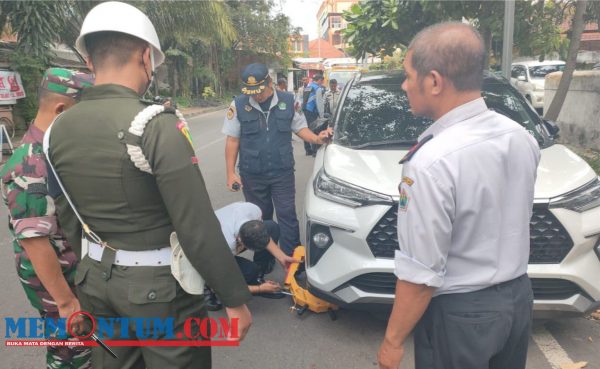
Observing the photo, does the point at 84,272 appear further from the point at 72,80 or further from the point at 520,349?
the point at 520,349

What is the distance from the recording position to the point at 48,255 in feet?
6.28

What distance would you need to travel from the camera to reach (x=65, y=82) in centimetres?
204

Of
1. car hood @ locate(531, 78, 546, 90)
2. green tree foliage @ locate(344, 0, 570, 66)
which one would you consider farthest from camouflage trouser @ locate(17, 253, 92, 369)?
car hood @ locate(531, 78, 546, 90)

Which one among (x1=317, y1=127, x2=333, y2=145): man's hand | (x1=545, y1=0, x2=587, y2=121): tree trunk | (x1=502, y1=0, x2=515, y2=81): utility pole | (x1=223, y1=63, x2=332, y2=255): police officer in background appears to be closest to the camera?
(x1=317, y1=127, x2=333, y2=145): man's hand

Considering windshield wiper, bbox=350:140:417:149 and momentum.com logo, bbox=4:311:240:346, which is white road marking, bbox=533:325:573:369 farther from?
momentum.com logo, bbox=4:311:240:346

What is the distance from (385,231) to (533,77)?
14.8 m

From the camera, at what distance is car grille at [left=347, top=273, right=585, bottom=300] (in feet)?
9.04

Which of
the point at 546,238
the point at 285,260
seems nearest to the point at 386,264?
the point at 546,238

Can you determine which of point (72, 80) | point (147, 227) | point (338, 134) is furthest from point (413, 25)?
point (147, 227)

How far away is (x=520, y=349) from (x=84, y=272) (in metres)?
1.53

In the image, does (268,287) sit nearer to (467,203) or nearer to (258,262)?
(258,262)

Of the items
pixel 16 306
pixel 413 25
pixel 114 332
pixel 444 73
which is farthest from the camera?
pixel 413 25

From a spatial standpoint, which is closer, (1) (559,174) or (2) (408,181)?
(2) (408,181)

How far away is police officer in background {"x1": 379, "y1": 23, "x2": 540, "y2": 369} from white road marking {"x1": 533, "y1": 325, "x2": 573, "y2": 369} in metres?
1.69
